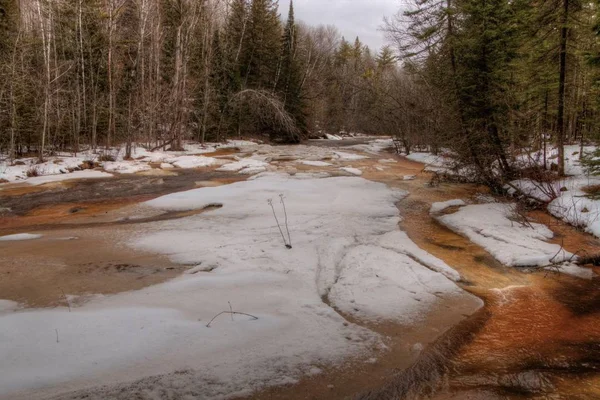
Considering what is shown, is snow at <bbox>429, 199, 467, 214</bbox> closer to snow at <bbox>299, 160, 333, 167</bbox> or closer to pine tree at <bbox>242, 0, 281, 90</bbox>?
snow at <bbox>299, 160, 333, 167</bbox>

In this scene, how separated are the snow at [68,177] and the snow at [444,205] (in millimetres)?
12067

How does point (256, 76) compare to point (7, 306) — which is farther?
point (256, 76)

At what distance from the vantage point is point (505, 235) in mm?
7766

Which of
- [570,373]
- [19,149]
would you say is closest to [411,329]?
[570,373]

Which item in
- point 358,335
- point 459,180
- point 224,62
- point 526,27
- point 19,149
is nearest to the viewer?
point 358,335

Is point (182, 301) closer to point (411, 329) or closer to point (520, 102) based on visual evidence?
point (411, 329)

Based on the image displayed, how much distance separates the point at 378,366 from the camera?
3551 mm

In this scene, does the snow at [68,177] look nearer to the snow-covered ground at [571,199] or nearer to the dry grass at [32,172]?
the dry grass at [32,172]

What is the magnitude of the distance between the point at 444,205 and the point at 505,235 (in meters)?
3.15

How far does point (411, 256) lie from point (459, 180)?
28.8ft

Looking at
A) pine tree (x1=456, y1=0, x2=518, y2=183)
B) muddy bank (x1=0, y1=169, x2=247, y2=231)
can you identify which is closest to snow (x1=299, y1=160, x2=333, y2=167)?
muddy bank (x1=0, y1=169, x2=247, y2=231)

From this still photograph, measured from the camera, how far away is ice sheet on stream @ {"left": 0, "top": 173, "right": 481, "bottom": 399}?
A: 3166 millimetres

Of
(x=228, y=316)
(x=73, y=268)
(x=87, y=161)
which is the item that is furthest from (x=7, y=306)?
(x=87, y=161)

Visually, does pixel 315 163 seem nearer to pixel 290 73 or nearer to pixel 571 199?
pixel 571 199
